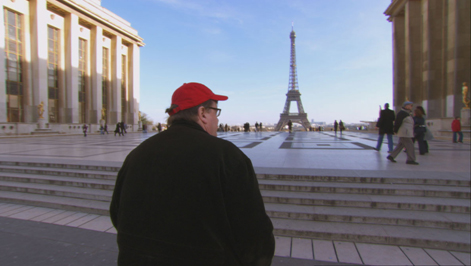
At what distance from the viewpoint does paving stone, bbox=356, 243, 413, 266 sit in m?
2.86

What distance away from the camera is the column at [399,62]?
27.3 metres

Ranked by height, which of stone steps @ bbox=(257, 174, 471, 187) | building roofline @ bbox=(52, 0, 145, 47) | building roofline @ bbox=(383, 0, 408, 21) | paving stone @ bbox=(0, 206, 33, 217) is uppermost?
building roofline @ bbox=(52, 0, 145, 47)

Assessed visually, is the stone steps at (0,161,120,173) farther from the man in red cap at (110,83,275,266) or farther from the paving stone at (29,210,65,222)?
the man in red cap at (110,83,275,266)

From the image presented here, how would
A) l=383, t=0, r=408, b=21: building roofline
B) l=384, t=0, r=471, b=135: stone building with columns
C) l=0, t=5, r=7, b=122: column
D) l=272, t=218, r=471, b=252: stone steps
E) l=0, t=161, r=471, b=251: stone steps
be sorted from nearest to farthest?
1. l=272, t=218, r=471, b=252: stone steps
2. l=0, t=161, r=471, b=251: stone steps
3. l=384, t=0, r=471, b=135: stone building with columns
4. l=0, t=5, r=7, b=122: column
5. l=383, t=0, r=408, b=21: building roofline

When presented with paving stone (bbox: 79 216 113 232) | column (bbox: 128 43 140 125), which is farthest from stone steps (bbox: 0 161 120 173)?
column (bbox: 128 43 140 125)

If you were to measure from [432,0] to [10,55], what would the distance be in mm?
40123

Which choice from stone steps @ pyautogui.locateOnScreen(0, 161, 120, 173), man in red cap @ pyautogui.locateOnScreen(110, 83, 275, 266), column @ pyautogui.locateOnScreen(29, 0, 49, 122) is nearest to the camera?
man in red cap @ pyautogui.locateOnScreen(110, 83, 275, 266)

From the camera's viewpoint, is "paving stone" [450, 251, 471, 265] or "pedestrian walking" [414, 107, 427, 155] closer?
"paving stone" [450, 251, 471, 265]

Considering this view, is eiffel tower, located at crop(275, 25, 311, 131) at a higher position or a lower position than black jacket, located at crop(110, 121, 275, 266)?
higher

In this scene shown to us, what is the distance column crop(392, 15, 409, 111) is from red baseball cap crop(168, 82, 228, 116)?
31.2m

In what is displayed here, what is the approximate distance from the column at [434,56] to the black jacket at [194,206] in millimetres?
25478

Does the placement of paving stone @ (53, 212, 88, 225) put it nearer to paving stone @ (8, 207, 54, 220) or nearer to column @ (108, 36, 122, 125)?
paving stone @ (8, 207, 54, 220)

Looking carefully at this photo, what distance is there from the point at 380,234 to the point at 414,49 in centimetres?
2761

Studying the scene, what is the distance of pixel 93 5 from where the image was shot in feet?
116
